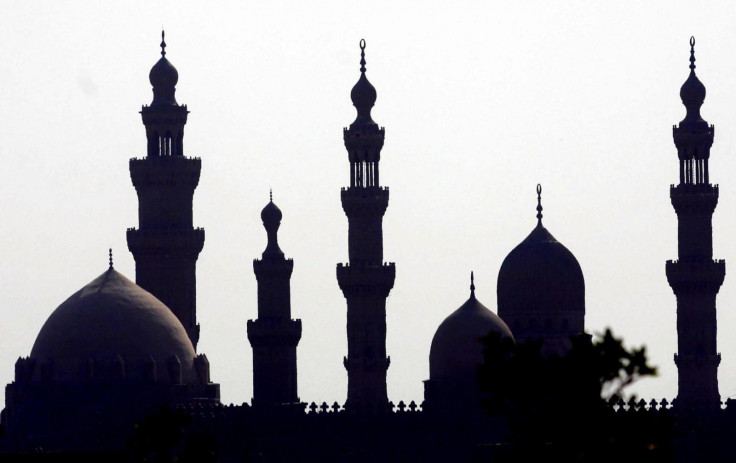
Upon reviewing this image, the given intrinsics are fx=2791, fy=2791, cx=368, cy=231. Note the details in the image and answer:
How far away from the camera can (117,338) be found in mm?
96812

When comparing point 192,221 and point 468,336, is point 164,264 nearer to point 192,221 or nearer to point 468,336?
point 192,221

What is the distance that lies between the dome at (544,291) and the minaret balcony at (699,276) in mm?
5352

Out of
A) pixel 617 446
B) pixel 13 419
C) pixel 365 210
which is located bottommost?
pixel 617 446

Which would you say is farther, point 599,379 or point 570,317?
point 570,317

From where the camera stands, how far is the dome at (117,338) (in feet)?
317

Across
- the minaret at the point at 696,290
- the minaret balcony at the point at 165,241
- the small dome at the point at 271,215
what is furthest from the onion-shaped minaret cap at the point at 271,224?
the minaret at the point at 696,290

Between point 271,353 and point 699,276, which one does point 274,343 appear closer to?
point 271,353

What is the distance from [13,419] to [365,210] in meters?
14.3

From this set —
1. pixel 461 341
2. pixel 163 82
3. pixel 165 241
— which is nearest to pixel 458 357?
pixel 461 341

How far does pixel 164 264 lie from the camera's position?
327 feet

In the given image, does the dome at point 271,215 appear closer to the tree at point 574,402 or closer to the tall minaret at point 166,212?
the tall minaret at point 166,212

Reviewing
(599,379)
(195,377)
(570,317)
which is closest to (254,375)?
(195,377)

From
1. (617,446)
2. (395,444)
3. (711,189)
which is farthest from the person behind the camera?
(711,189)

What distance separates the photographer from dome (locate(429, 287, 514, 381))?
98106 mm
